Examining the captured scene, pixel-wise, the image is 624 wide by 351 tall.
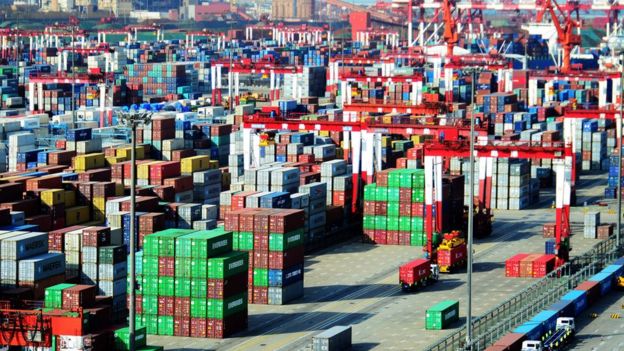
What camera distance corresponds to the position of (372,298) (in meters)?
80.5

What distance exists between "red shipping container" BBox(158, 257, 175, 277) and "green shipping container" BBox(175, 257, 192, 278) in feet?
0.64

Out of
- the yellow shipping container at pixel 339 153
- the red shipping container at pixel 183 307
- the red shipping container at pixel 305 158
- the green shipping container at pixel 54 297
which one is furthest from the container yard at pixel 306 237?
the yellow shipping container at pixel 339 153

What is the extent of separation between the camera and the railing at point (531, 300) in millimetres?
66562

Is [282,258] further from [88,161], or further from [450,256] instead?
[88,161]

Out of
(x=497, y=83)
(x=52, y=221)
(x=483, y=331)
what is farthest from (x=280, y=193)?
(x=497, y=83)

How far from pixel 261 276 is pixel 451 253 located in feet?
47.3

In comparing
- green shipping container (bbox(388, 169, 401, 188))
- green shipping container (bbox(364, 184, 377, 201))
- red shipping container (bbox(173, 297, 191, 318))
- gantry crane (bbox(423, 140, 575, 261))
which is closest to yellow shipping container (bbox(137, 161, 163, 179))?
green shipping container (bbox(364, 184, 377, 201))

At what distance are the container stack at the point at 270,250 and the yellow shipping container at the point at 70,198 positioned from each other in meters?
15.0

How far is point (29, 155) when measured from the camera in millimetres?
110812

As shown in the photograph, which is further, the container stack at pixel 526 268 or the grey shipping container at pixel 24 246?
the container stack at pixel 526 268

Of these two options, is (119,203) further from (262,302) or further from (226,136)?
(226,136)

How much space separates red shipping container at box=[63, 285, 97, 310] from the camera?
2515 inches

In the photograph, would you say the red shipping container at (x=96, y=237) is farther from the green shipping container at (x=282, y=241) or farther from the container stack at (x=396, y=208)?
the container stack at (x=396, y=208)

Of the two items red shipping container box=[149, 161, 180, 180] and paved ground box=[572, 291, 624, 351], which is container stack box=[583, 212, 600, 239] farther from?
red shipping container box=[149, 161, 180, 180]
